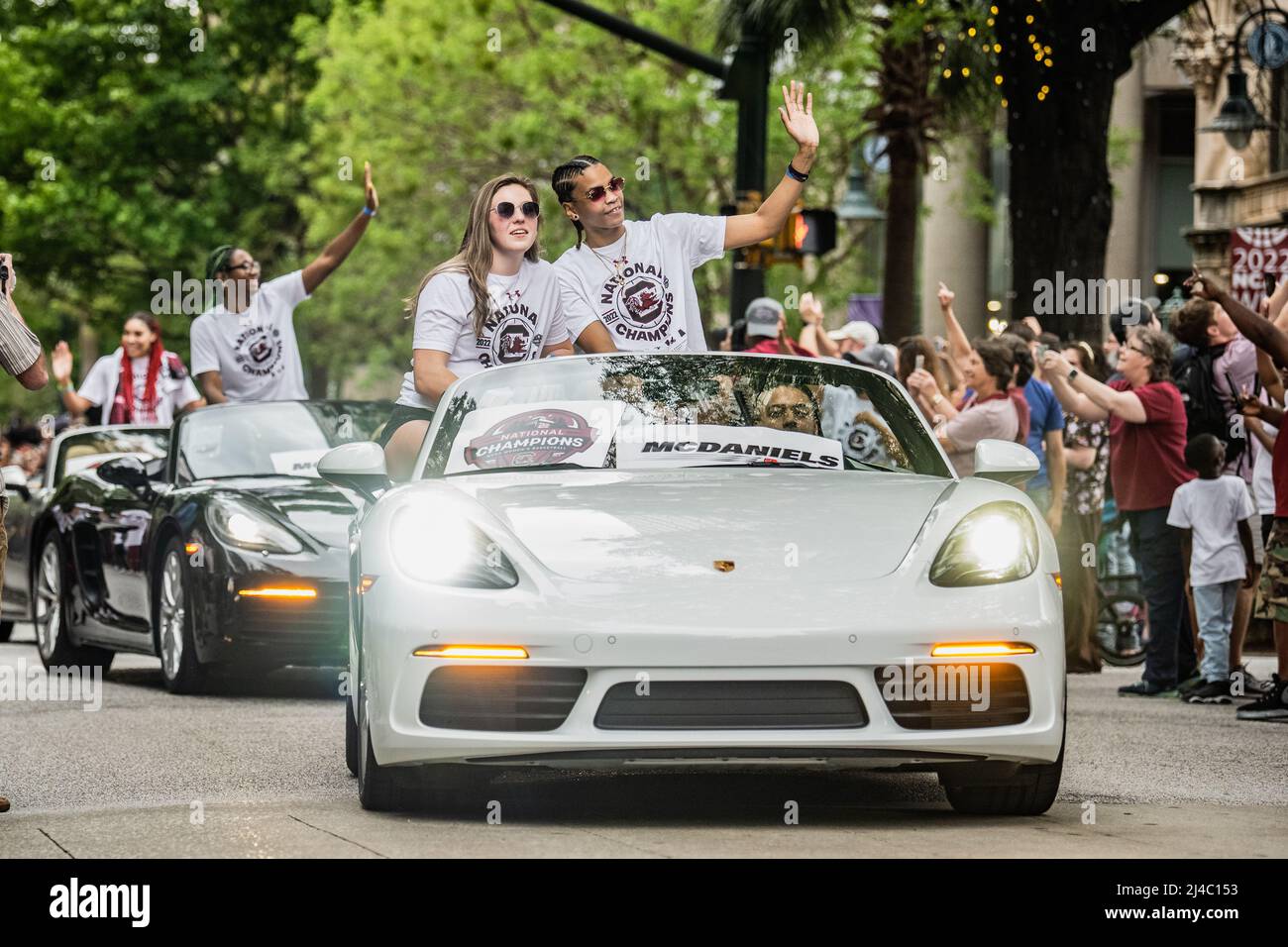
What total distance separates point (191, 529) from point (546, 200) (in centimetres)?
2448

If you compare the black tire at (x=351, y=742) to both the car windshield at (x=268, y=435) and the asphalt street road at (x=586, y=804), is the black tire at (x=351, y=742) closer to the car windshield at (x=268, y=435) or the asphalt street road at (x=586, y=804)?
the asphalt street road at (x=586, y=804)

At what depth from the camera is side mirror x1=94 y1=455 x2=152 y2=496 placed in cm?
1176

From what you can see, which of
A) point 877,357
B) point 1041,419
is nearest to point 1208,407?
point 1041,419

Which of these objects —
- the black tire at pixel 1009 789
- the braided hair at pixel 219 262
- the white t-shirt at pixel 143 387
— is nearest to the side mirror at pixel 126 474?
the braided hair at pixel 219 262

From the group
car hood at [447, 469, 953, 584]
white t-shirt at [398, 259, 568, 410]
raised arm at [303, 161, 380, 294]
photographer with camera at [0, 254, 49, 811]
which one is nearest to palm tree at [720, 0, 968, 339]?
raised arm at [303, 161, 380, 294]

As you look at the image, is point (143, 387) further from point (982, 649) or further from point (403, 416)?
point (982, 649)

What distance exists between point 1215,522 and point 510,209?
187 inches

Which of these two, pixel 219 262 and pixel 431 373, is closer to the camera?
pixel 431 373

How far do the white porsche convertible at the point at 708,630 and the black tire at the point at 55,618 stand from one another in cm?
633

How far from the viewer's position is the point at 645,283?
8648 millimetres

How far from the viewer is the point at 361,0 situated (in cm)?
4062

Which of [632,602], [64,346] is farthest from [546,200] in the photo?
[632,602]
